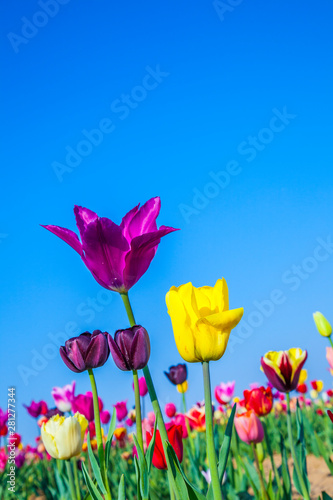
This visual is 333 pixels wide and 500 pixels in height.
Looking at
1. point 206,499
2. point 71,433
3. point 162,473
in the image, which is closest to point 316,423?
point 162,473

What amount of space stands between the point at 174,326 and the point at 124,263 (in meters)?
0.28

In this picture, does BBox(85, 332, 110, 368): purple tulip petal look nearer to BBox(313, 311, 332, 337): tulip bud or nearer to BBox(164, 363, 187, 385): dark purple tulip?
BBox(313, 311, 332, 337): tulip bud

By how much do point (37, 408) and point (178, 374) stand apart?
6.22ft

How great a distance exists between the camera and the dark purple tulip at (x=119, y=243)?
127 centimetres

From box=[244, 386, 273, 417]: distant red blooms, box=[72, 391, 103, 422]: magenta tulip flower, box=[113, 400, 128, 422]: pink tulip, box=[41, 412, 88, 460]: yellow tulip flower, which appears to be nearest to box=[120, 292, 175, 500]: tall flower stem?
box=[41, 412, 88, 460]: yellow tulip flower

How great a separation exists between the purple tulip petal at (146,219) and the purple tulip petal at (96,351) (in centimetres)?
28

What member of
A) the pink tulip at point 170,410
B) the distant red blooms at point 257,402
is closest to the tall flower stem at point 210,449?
the distant red blooms at point 257,402

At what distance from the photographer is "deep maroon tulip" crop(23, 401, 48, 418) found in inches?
181

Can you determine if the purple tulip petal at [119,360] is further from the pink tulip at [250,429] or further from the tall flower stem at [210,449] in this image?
the pink tulip at [250,429]

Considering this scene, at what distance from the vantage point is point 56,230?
4.18 ft

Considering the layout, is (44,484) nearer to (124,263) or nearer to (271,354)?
(271,354)

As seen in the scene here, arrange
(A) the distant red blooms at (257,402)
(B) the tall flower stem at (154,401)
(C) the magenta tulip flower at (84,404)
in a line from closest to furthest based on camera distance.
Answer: (B) the tall flower stem at (154,401)
(C) the magenta tulip flower at (84,404)
(A) the distant red blooms at (257,402)

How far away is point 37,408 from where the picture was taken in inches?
182

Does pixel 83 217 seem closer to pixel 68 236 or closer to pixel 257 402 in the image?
pixel 68 236
